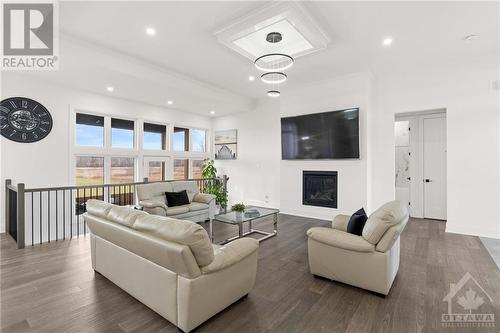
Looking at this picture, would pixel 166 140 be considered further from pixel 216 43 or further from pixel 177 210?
pixel 216 43

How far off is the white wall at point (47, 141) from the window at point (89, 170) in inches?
11.3

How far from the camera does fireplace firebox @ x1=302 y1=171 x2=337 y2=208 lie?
573cm

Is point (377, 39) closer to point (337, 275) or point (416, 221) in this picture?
point (337, 275)

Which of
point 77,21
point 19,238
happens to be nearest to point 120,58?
point 77,21

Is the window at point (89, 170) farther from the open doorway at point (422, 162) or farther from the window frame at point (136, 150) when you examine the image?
the open doorway at point (422, 162)

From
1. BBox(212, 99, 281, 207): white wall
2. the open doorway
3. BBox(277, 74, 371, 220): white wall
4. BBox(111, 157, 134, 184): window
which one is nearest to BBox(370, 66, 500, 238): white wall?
the open doorway

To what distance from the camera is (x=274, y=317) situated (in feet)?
7.05

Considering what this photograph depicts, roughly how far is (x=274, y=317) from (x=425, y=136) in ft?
18.8

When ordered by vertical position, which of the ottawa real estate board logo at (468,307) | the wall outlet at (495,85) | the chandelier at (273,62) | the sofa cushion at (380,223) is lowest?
the ottawa real estate board logo at (468,307)

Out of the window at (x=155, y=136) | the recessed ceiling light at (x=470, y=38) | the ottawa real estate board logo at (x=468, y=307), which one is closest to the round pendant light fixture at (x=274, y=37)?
the recessed ceiling light at (x=470, y=38)

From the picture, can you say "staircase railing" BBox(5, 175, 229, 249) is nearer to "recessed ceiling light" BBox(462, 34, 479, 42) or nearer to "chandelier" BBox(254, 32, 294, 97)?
"chandelier" BBox(254, 32, 294, 97)

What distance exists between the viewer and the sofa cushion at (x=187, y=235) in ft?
5.90

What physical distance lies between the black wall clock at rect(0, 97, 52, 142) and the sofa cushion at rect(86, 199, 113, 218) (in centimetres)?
332

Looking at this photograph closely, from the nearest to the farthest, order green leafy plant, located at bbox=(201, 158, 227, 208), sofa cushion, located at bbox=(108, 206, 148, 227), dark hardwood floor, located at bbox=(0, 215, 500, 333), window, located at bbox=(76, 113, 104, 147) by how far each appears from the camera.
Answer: dark hardwood floor, located at bbox=(0, 215, 500, 333) → sofa cushion, located at bbox=(108, 206, 148, 227) → window, located at bbox=(76, 113, 104, 147) → green leafy plant, located at bbox=(201, 158, 227, 208)
